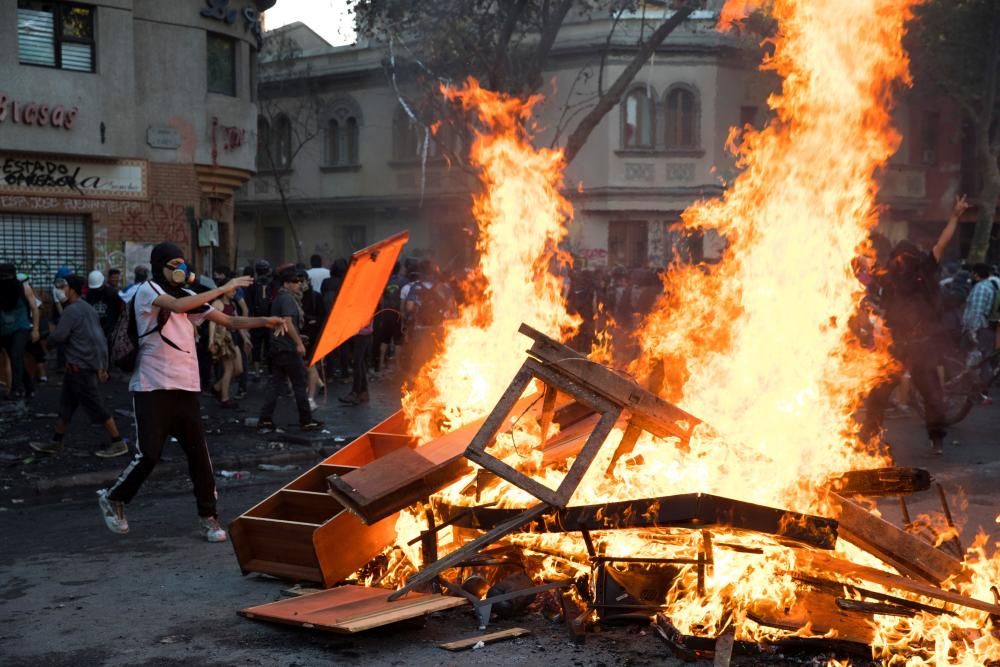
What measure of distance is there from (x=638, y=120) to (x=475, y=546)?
27087 millimetres

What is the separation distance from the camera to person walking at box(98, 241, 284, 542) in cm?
720

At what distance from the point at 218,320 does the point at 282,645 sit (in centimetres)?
285

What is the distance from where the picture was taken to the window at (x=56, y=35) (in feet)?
67.4

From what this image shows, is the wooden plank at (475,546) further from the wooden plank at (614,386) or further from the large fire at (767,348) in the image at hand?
the wooden plank at (614,386)

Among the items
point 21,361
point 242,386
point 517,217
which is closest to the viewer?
point 517,217

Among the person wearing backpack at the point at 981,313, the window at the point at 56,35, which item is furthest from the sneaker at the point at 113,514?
the window at the point at 56,35

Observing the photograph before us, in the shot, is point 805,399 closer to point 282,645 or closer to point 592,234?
point 282,645

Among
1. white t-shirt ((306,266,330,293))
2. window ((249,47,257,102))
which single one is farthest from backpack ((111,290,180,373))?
window ((249,47,257,102))

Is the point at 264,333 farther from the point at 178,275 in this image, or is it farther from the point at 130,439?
the point at 178,275

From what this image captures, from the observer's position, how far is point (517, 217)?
9352 mm

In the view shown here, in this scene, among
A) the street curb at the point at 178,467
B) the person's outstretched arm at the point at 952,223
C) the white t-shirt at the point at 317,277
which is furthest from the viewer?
the white t-shirt at the point at 317,277

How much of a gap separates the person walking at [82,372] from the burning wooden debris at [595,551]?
196 inches

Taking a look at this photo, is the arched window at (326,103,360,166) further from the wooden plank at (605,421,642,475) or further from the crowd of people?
the wooden plank at (605,421,642,475)

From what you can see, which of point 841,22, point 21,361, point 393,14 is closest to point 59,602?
point 841,22
